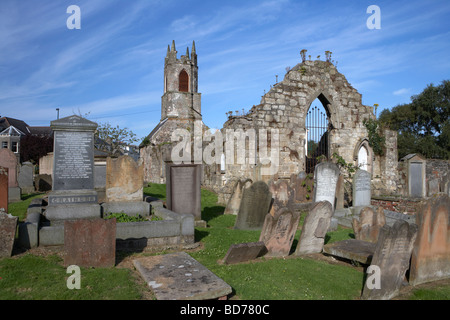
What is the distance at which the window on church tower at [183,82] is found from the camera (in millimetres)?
35500

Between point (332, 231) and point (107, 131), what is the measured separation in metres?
24.8

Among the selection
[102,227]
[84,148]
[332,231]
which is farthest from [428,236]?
[84,148]

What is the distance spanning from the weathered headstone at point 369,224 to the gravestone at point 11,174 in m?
11.7

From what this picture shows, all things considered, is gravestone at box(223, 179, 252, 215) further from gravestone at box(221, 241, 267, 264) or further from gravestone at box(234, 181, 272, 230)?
gravestone at box(221, 241, 267, 264)

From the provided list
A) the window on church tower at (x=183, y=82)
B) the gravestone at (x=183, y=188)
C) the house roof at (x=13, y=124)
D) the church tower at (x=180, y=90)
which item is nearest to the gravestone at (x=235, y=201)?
the gravestone at (x=183, y=188)

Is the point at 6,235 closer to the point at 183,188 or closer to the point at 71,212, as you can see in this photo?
the point at 71,212

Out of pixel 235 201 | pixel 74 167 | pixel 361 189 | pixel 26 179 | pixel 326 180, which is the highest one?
pixel 74 167

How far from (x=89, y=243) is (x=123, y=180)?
→ 3.22 m

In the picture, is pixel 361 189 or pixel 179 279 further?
pixel 361 189

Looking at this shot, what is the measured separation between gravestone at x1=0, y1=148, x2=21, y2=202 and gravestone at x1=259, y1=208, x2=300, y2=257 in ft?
33.4

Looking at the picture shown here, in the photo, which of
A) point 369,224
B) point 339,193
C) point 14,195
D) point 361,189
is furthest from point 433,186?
point 14,195

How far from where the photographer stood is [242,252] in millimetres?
5742

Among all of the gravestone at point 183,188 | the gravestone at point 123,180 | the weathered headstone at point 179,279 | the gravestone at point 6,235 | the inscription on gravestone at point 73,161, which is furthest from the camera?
the gravestone at point 183,188

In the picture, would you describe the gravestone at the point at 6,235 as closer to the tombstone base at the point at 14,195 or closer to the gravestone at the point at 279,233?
the gravestone at the point at 279,233
